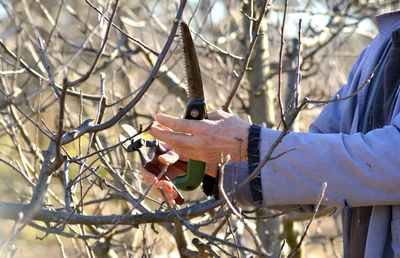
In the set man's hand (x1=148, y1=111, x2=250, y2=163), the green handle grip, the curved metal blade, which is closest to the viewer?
the curved metal blade

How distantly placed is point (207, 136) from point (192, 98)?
0.15 metres

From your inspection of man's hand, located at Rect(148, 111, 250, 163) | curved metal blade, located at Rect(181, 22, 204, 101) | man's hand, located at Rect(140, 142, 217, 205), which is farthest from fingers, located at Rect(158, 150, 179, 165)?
curved metal blade, located at Rect(181, 22, 204, 101)

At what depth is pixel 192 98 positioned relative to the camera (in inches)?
73.2

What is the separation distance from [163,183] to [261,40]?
6.78 ft

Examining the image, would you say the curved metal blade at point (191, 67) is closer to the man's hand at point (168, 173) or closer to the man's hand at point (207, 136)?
the man's hand at point (207, 136)

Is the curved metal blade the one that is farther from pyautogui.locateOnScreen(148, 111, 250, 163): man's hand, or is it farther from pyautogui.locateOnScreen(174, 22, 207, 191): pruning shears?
pyautogui.locateOnScreen(148, 111, 250, 163): man's hand

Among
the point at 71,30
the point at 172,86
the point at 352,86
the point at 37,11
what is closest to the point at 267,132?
the point at 352,86

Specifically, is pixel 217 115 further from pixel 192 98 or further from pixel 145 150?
pixel 145 150

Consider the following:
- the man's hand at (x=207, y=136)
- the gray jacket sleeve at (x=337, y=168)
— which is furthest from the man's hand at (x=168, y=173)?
the gray jacket sleeve at (x=337, y=168)

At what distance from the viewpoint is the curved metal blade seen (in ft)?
5.60

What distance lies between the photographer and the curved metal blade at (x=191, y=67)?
1707 mm

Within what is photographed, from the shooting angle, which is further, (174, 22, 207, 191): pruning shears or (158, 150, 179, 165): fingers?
(158, 150, 179, 165): fingers

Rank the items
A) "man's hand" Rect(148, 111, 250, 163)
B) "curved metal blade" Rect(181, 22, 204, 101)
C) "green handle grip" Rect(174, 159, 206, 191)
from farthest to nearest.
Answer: "green handle grip" Rect(174, 159, 206, 191) → "man's hand" Rect(148, 111, 250, 163) → "curved metal blade" Rect(181, 22, 204, 101)

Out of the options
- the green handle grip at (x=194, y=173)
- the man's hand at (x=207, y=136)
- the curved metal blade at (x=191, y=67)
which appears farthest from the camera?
the green handle grip at (x=194, y=173)
